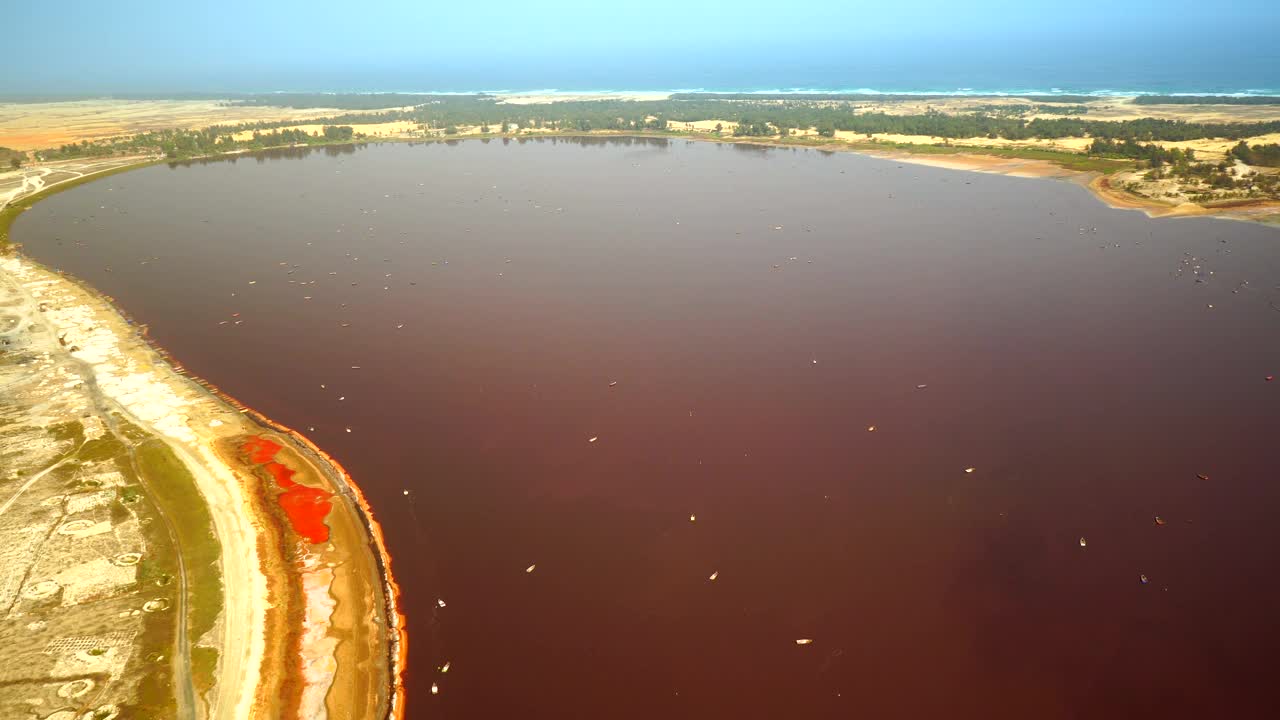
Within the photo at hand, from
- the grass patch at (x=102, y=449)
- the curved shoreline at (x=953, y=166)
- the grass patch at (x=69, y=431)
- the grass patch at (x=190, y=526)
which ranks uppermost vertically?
the curved shoreline at (x=953, y=166)

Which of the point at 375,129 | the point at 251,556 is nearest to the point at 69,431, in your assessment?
the point at 251,556

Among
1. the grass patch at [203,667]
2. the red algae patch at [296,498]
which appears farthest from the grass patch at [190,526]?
the red algae patch at [296,498]

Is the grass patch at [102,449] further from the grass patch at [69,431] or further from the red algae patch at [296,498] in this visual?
the red algae patch at [296,498]

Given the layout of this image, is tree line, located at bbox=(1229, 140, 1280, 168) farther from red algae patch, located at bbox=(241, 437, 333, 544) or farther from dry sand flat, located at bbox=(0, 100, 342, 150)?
dry sand flat, located at bbox=(0, 100, 342, 150)

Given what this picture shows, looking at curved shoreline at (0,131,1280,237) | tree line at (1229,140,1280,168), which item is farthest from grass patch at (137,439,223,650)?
tree line at (1229,140,1280,168)

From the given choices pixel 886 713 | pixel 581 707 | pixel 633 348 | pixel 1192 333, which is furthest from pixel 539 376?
pixel 1192 333
